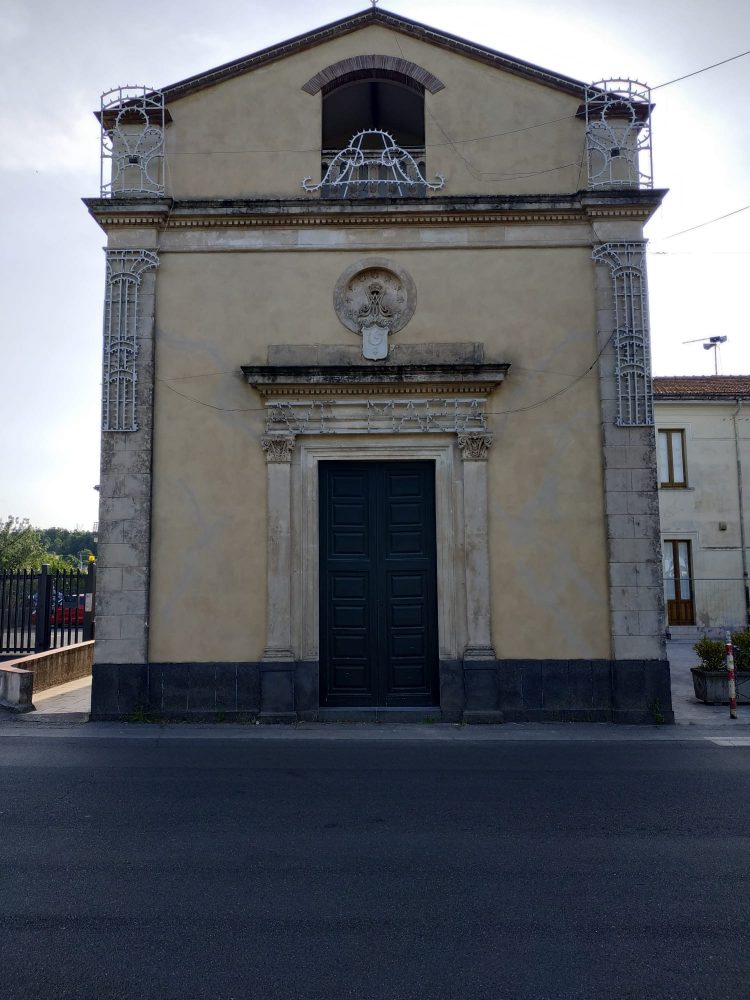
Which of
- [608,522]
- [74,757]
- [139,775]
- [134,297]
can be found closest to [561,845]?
[139,775]

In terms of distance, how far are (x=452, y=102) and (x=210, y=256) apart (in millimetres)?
4416

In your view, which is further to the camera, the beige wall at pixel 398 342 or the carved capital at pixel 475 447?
the carved capital at pixel 475 447

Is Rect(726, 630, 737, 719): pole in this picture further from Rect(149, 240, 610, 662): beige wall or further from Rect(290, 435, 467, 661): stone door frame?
Rect(290, 435, 467, 661): stone door frame

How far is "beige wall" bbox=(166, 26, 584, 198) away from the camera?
11.8 m

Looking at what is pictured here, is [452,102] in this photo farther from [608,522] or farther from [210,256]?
[608,522]

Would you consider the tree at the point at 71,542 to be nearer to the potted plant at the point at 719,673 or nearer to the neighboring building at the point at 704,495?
the neighboring building at the point at 704,495

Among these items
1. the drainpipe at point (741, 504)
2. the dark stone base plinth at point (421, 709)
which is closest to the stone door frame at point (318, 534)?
the dark stone base plinth at point (421, 709)

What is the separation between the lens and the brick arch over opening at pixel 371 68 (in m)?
12.0

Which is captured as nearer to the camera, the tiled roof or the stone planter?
the stone planter

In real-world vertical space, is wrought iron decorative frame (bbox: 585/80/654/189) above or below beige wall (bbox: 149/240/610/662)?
above

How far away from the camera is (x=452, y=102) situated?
39.2 ft

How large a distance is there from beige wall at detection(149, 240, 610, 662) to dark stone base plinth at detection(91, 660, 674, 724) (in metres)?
0.25

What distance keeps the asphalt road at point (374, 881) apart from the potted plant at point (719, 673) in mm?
4564

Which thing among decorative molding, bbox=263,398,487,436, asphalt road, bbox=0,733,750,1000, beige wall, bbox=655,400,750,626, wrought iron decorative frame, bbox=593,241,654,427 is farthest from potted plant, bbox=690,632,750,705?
beige wall, bbox=655,400,750,626
